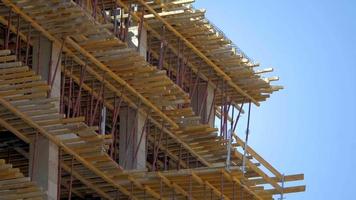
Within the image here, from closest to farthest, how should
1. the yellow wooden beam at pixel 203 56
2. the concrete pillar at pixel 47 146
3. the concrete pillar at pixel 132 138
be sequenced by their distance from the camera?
the concrete pillar at pixel 47 146 < the concrete pillar at pixel 132 138 < the yellow wooden beam at pixel 203 56

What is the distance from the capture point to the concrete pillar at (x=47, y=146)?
199ft

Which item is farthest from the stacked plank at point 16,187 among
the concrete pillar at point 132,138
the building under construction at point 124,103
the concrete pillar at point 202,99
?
the concrete pillar at point 202,99

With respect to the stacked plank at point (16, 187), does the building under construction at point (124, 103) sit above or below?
above

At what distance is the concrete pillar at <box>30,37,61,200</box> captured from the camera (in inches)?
2383

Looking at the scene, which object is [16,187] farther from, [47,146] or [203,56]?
[203,56]

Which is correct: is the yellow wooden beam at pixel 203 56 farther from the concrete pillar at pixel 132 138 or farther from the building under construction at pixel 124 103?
the concrete pillar at pixel 132 138

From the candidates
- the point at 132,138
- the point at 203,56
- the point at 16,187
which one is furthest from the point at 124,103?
the point at 16,187

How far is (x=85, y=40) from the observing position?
6156 cm

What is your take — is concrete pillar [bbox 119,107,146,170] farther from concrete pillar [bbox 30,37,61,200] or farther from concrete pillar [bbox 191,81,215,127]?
concrete pillar [bbox 191,81,215,127]

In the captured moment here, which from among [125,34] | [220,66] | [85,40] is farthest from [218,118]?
[85,40]

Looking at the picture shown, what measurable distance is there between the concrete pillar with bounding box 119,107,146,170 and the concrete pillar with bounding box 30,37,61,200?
16.9ft

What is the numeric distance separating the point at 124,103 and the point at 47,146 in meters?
6.35

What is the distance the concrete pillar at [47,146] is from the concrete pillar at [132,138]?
5139 mm

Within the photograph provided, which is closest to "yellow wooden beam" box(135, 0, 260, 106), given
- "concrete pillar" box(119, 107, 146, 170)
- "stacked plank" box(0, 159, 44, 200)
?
"concrete pillar" box(119, 107, 146, 170)
